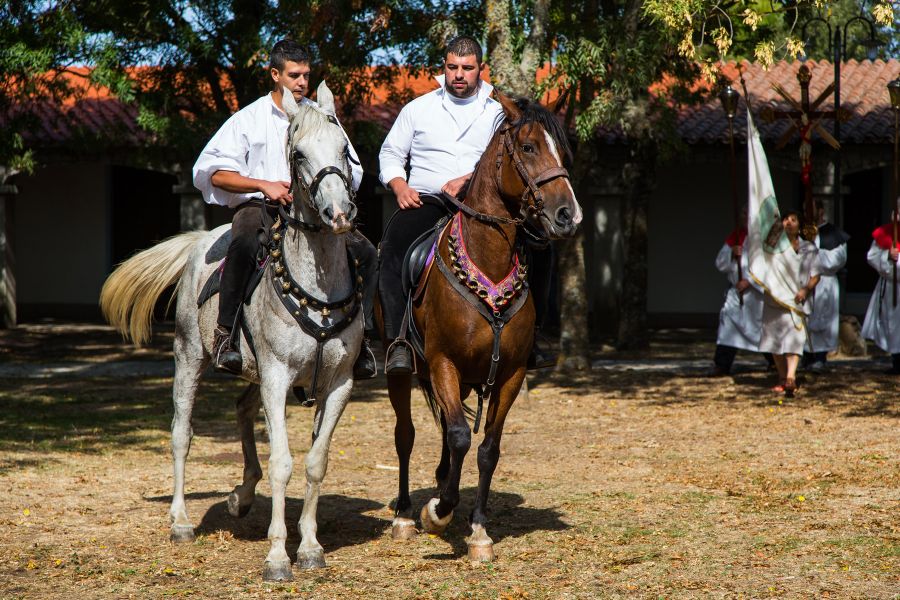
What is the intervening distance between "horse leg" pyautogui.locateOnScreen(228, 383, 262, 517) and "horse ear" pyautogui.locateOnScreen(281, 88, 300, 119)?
2191 mm

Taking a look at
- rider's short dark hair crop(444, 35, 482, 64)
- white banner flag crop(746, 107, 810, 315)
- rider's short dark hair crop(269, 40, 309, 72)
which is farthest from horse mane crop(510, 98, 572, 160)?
white banner flag crop(746, 107, 810, 315)

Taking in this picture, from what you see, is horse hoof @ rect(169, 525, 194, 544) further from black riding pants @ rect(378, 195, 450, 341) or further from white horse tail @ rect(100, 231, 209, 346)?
black riding pants @ rect(378, 195, 450, 341)

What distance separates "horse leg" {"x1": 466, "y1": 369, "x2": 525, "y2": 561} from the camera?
6.26m

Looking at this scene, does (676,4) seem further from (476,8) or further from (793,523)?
(793,523)

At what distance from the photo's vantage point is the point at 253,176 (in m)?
6.64

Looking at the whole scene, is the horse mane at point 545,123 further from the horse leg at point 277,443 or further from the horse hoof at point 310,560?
the horse hoof at point 310,560

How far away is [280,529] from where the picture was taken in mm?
6023

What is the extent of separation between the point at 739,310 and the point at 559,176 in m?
10.1

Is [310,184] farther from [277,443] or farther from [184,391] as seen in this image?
[184,391]

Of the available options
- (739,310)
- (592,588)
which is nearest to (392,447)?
(592,588)

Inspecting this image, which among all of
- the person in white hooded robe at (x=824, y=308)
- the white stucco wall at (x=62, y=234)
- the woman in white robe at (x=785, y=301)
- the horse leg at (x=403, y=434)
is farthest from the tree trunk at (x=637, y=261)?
the white stucco wall at (x=62, y=234)

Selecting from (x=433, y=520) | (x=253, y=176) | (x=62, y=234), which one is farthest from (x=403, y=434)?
(x=62, y=234)

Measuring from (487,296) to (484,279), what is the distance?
10cm

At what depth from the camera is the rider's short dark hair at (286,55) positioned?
642 cm
